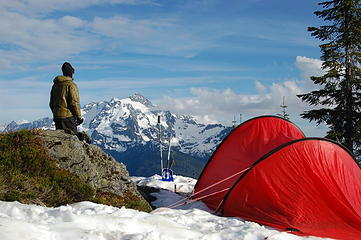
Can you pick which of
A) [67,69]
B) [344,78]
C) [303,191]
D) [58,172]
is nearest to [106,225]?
[58,172]

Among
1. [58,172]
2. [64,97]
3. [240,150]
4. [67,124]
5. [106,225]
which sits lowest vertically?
[106,225]

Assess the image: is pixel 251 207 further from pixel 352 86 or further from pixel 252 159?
pixel 352 86

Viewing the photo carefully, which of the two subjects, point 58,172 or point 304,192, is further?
point 304,192

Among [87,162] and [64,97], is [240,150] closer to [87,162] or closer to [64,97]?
[87,162]

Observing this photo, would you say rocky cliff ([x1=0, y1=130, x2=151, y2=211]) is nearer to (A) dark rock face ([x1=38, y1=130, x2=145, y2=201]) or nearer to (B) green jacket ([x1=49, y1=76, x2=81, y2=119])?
(A) dark rock face ([x1=38, y1=130, x2=145, y2=201])

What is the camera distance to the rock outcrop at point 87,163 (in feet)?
32.7

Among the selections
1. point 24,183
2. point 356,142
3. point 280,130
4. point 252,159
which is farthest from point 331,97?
point 24,183

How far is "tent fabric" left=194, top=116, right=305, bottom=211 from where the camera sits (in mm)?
11617

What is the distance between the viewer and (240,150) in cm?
1255

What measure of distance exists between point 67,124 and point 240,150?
640 centimetres

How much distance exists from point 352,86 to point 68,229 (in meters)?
20.0

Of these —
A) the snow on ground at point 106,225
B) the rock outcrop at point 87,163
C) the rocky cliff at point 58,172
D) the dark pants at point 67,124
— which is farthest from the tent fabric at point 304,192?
the dark pants at point 67,124

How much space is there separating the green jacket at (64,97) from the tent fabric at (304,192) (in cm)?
602

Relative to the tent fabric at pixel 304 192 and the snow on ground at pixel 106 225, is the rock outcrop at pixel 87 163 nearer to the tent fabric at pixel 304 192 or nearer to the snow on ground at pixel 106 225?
the snow on ground at pixel 106 225
